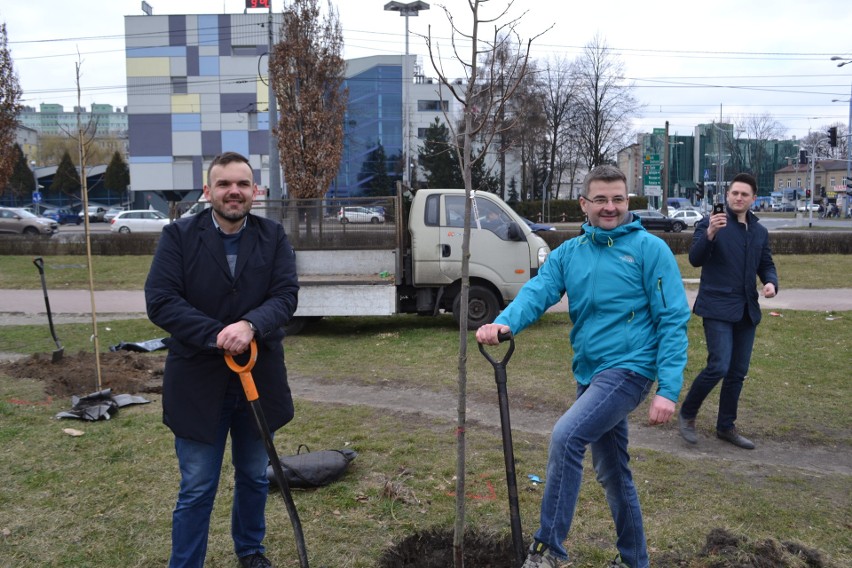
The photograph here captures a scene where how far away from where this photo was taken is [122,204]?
7206 cm

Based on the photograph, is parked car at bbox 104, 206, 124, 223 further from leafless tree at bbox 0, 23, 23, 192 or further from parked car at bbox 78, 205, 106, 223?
leafless tree at bbox 0, 23, 23, 192

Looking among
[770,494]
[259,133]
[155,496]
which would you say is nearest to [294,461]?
[155,496]

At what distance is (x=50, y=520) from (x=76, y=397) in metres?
2.96

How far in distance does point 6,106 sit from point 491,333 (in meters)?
27.8

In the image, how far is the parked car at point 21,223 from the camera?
36.7 metres

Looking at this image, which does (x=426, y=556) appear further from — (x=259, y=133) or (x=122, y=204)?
(x=122, y=204)

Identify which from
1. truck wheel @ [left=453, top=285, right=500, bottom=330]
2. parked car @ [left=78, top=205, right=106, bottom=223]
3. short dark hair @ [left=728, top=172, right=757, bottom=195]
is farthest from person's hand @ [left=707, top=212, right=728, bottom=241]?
parked car @ [left=78, top=205, right=106, bottom=223]

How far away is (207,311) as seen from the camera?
3262 millimetres

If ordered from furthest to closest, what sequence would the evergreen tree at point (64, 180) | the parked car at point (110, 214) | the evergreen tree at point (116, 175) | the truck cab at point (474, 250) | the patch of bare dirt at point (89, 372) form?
the evergreen tree at point (116, 175) → the evergreen tree at point (64, 180) → the parked car at point (110, 214) → the truck cab at point (474, 250) → the patch of bare dirt at point (89, 372)

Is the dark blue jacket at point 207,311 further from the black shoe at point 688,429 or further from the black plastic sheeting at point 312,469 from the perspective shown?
the black shoe at point 688,429

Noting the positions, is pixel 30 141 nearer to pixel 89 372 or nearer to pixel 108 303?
pixel 108 303

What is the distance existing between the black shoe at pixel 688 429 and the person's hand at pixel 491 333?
3.19m

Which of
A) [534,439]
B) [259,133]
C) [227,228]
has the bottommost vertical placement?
[534,439]

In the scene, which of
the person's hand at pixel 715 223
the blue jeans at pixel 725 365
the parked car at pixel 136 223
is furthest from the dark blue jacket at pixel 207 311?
the parked car at pixel 136 223
